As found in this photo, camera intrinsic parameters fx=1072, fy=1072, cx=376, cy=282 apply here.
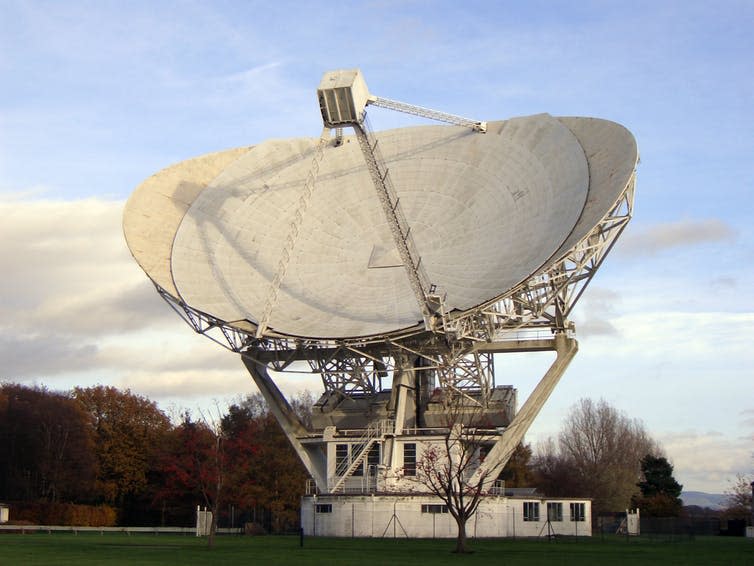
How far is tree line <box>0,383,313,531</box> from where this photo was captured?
8069 centimetres

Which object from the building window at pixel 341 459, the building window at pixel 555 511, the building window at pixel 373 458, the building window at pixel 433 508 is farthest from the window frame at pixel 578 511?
the building window at pixel 341 459

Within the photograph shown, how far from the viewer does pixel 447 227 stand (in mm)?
51625

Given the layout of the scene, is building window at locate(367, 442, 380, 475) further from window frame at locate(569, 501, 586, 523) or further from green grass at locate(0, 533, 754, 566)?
window frame at locate(569, 501, 586, 523)

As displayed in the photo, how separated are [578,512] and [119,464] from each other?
39.3 m

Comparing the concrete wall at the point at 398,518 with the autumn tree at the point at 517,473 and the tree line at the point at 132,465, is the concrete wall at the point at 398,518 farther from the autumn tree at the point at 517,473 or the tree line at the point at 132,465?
the autumn tree at the point at 517,473

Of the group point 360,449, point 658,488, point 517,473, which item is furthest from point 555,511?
point 517,473

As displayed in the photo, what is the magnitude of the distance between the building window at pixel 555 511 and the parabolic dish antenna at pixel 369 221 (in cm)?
1758

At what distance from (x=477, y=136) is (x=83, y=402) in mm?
49277

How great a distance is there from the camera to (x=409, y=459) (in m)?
55.1

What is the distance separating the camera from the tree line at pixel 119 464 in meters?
80.7

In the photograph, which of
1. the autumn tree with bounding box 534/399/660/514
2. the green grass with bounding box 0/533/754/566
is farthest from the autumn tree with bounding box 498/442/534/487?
the green grass with bounding box 0/533/754/566

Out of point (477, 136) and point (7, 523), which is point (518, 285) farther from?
point (7, 523)

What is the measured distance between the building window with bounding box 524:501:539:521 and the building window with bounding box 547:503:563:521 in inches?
47.0

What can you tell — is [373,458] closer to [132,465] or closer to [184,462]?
[184,462]
